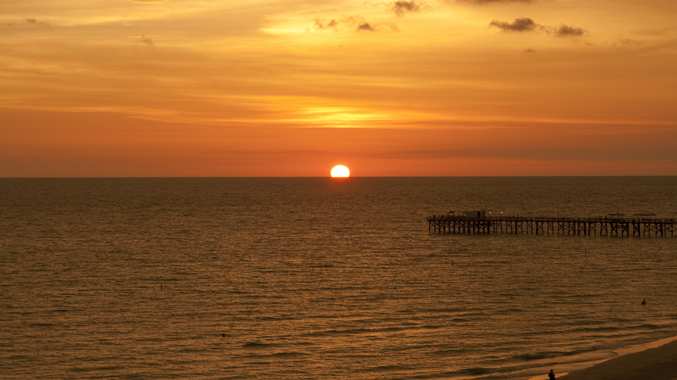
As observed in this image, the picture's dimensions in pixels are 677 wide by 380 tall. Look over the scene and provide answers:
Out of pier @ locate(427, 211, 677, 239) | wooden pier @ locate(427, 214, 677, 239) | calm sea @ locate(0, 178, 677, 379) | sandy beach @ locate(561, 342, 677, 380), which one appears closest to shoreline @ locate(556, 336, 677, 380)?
sandy beach @ locate(561, 342, 677, 380)

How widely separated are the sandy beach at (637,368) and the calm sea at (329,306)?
1.82 metres

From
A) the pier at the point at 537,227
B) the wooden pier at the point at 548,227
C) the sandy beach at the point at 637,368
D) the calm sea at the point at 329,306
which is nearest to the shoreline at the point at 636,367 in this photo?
the sandy beach at the point at 637,368

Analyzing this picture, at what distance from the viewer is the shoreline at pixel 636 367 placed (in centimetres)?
3059

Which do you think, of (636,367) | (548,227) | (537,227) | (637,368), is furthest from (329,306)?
(548,227)

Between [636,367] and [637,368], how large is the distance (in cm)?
16

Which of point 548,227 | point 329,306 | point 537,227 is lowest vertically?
point 329,306

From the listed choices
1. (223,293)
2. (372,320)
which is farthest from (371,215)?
(372,320)

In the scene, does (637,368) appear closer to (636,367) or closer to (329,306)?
(636,367)

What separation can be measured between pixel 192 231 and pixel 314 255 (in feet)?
125

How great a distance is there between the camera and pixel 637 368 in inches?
1248

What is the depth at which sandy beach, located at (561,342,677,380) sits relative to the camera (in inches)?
1201

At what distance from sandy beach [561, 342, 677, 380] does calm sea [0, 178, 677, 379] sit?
71.7 inches

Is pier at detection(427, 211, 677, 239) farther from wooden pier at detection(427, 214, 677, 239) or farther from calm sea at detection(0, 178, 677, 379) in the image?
calm sea at detection(0, 178, 677, 379)

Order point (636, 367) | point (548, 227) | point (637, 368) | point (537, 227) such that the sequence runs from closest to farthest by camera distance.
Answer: point (637, 368)
point (636, 367)
point (537, 227)
point (548, 227)
